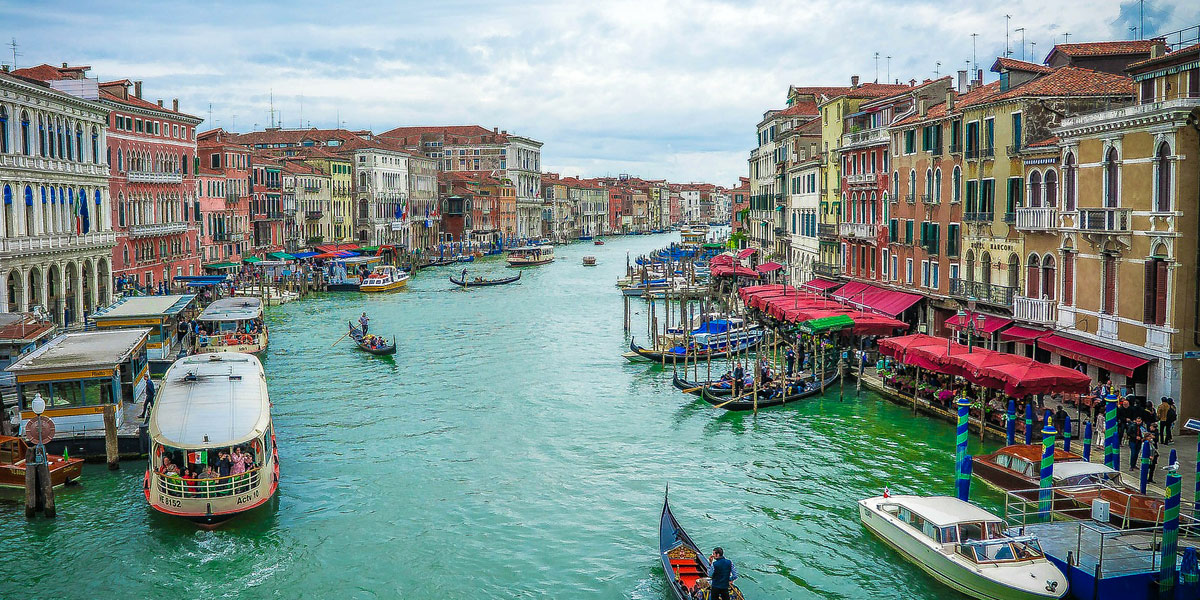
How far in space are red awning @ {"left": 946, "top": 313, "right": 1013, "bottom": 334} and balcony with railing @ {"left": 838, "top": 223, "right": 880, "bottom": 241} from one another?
287 inches

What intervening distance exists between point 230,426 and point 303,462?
387 centimetres

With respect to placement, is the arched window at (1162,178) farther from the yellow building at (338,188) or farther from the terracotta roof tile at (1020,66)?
the yellow building at (338,188)

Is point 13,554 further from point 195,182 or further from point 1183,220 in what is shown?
point 195,182

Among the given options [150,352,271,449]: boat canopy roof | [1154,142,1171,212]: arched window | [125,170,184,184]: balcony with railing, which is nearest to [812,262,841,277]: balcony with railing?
[1154,142,1171,212]: arched window

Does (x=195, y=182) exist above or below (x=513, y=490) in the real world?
above

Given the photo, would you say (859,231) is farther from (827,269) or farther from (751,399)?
(751,399)

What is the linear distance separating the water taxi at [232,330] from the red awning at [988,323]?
19799 mm

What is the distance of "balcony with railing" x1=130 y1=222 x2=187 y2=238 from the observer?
40875 mm

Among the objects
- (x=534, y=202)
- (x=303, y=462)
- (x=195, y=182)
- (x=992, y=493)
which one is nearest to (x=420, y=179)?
(x=534, y=202)

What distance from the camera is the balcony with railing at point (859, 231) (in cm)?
3155

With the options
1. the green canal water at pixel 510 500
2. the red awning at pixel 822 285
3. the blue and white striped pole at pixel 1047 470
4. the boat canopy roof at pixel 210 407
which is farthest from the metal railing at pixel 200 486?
the red awning at pixel 822 285

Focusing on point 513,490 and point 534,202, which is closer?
point 513,490

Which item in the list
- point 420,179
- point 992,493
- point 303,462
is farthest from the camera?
point 420,179

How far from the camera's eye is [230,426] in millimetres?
15555
